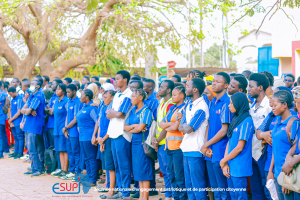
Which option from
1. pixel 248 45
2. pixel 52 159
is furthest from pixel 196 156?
pixel 248 45

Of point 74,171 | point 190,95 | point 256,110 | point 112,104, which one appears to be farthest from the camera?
point 74,171

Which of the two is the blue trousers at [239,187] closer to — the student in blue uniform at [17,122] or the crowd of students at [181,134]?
the crowd of students at [181,134]

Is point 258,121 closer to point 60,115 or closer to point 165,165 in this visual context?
point 165,165

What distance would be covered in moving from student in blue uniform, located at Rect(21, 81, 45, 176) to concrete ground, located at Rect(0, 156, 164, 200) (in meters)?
0.33

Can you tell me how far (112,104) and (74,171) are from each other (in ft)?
8.02

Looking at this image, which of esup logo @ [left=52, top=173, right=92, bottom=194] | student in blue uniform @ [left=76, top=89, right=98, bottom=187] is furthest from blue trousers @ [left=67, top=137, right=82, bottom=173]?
student in blue uniform @ [left=76, top=89, right=98, bottom=187]

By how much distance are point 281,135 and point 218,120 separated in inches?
44.0

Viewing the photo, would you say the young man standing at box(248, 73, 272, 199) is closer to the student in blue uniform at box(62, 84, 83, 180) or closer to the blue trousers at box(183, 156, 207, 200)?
the blue trousers at box(183, 156, 207, 200)

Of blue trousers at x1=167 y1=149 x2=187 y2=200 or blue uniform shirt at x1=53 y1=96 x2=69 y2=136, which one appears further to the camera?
blue uniform shirt at x1=53 y1=96 x2=69 y2=136

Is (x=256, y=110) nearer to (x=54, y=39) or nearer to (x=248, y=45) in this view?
(x=54, y=39)

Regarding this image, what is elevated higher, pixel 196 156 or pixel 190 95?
pixel 190 95

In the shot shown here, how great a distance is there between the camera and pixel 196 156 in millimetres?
4664

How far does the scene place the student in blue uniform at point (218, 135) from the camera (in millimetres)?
4406

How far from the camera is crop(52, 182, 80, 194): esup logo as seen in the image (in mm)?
6469
